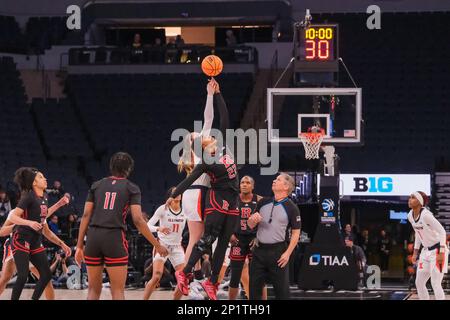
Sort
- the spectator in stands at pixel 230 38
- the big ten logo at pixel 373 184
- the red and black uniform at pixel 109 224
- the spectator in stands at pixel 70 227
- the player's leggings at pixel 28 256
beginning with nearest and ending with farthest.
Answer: the red and black uniform at pixel 109 224 < the player's leggings at pixel 28 256 < the spectator in stands at pixel 70 227 < the big ten logo at pixel 373 184 < the spectator in stands at pixel 230 38

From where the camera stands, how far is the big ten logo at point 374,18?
29391 millimetres

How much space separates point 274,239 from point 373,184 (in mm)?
13768

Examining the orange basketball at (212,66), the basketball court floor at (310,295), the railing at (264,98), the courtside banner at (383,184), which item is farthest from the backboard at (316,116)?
the orange basketball at (212,66)

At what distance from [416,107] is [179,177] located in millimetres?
7123

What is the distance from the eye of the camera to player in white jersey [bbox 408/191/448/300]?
13.1m

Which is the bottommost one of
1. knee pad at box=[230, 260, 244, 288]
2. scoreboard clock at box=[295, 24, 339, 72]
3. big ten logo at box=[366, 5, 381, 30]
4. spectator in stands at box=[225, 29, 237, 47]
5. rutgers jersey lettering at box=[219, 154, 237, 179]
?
knee pad at box=[230, 260, 244, 288]

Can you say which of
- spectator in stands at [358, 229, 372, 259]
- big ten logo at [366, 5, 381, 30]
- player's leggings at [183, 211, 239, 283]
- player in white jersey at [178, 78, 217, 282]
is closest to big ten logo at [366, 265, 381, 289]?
spectator in stands at [358, 229, 372, 259]

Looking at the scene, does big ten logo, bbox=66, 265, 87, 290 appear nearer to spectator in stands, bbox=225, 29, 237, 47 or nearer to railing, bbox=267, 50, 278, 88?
railing, bbox=267, 50, 278, 88

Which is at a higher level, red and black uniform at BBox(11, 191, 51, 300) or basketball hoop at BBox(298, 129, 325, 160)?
basketball hoop at BBox(298, 129, 325, 160)

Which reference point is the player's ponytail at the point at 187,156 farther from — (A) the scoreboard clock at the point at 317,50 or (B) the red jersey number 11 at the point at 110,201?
(A) the scoreboard clock at the point at 317,50

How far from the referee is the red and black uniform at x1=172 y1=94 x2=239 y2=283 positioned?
301mm

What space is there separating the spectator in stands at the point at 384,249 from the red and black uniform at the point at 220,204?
13326 mm

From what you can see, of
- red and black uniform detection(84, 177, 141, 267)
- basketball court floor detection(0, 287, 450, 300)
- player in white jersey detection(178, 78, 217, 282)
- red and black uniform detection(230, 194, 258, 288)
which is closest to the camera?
red and black uniform detection(84, 177, 141, 267)
